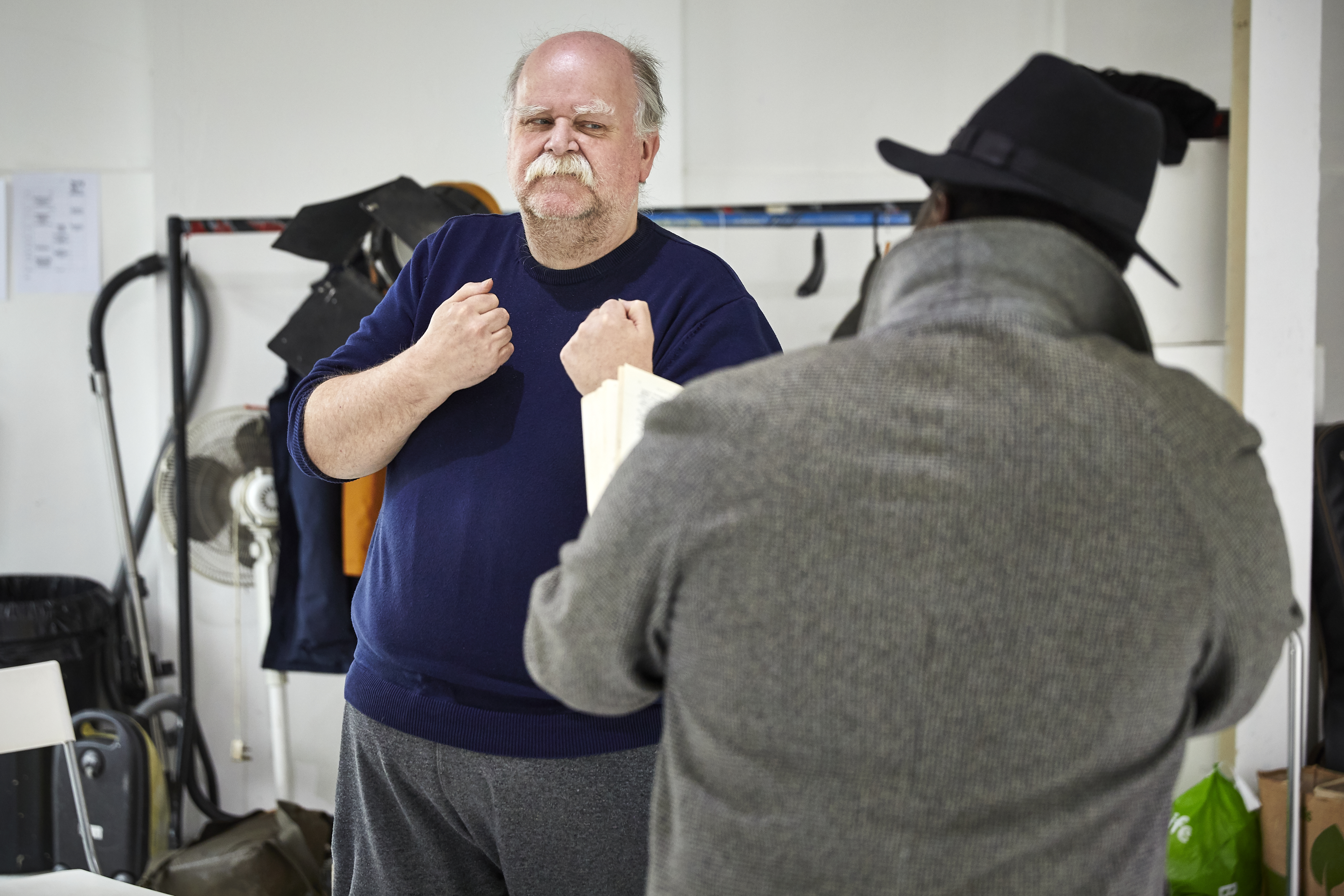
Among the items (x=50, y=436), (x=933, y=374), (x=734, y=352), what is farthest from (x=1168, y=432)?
(x=50, y=436)

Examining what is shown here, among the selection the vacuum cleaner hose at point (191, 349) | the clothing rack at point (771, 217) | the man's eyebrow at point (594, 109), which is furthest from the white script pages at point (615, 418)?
the vacuum cleaner hose at point (191, 349)

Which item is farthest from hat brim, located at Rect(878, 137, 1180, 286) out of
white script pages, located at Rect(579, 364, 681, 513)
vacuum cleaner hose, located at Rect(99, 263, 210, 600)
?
vacuum cleaner hose, located at Rect(99, 263, 210, 600)

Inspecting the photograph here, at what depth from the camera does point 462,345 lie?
1.22m

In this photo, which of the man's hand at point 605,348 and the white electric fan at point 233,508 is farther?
the white electric fan at point 233,508

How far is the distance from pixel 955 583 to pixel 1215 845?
7.14ft

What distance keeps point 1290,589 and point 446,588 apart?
0.89 metres

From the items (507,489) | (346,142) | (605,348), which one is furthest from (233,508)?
(605,348)

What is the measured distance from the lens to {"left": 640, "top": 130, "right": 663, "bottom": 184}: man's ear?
4.71 feet

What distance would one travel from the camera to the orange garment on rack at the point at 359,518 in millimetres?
2584

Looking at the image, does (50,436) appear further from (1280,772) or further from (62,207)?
(1280,772)

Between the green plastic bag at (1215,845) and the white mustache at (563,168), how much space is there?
80.8 inches

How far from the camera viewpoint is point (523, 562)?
1221mm

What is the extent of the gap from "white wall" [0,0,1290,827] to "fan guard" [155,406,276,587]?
15.4 inches

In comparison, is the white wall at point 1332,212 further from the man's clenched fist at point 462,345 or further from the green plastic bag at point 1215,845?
the man's clenched fist at point 462,345
